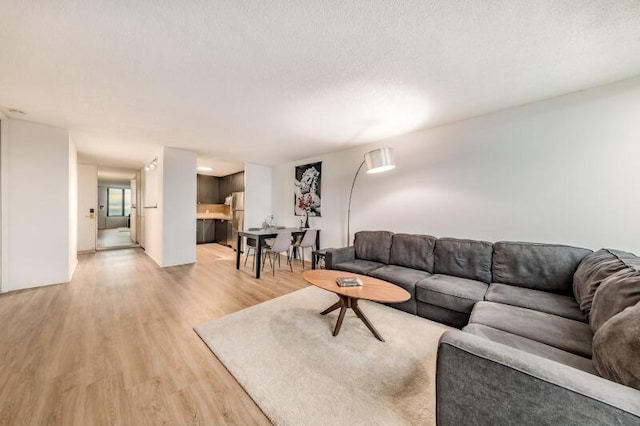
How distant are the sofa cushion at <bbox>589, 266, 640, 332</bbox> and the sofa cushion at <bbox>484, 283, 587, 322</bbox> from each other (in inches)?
11.5

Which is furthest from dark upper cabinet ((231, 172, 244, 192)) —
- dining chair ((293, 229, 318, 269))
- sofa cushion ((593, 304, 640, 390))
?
sofa cushion ((593, 304, 640, 390))

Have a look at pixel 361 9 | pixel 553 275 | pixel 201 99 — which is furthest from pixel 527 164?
pixel 201 99

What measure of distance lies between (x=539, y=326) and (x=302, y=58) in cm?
268

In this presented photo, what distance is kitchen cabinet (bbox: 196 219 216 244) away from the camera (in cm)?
743

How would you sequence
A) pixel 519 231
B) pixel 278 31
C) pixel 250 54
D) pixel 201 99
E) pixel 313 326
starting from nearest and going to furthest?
pixel 278 31, pixel 250 54, pixel 313 326, pixel 201 99, pixel 519 231

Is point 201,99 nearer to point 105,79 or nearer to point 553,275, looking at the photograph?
point 105,79

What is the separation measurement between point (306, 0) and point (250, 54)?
0.66 meters

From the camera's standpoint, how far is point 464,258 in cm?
276

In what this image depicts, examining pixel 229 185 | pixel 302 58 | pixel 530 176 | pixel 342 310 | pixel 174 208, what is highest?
pixel 302 58

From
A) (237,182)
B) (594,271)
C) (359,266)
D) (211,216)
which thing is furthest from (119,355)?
(211,216)

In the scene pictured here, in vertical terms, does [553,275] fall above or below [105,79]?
below

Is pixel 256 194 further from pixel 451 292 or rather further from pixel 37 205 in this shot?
pixel 451 292

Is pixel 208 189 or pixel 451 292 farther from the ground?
pixel 208 189

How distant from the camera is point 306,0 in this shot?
4.32 feet
